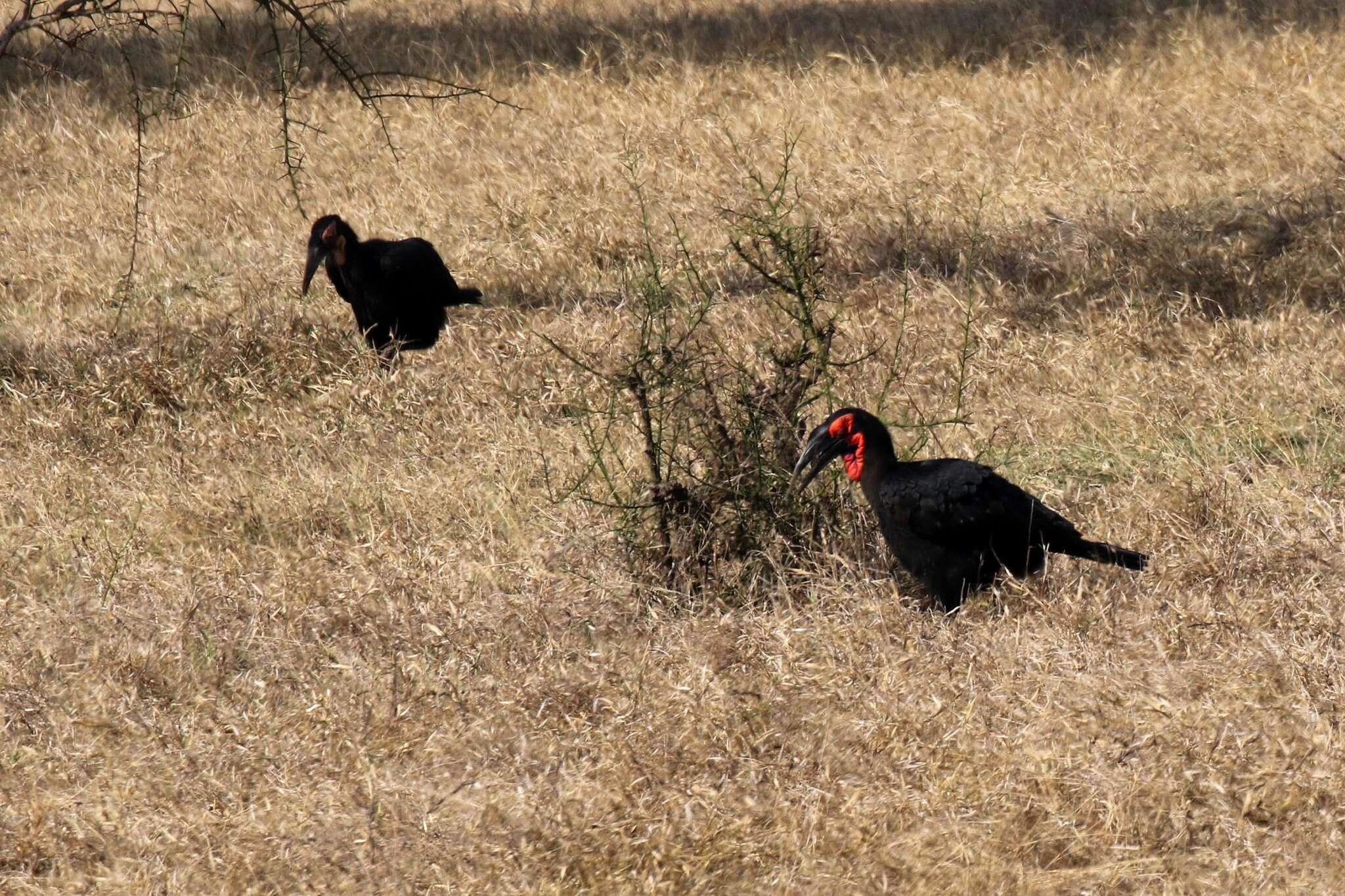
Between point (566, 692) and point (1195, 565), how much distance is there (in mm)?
1859

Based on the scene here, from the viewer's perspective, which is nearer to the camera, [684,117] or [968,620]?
[968,620]

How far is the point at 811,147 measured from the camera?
1008 centimetres

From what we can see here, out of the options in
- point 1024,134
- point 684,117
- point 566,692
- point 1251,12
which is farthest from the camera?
point 1251,12

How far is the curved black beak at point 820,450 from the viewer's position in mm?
4793

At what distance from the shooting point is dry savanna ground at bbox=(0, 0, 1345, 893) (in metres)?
3.39

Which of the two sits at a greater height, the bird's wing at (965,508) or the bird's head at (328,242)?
the bird's head at (328,242)

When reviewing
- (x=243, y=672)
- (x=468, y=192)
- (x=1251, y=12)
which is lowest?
(x=243, y=672)

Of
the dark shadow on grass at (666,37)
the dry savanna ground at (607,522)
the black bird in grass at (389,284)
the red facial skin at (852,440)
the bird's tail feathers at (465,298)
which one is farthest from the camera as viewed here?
the dark shadow on grass at (666,37)

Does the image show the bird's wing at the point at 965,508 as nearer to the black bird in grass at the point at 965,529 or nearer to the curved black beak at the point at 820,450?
the black bird in grass at the point at 965,529

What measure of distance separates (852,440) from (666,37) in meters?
8.49

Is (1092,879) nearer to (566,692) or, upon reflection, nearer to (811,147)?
(566,692)

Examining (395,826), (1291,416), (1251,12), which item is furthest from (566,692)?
(1251,12)

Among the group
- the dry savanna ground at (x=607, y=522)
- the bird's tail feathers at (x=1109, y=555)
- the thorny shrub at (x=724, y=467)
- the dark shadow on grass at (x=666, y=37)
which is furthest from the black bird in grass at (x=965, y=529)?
the dark shadow on grass at (x=666, y=37)

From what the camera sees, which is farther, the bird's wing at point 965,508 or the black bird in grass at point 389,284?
the black bird in grass at point 389,284
